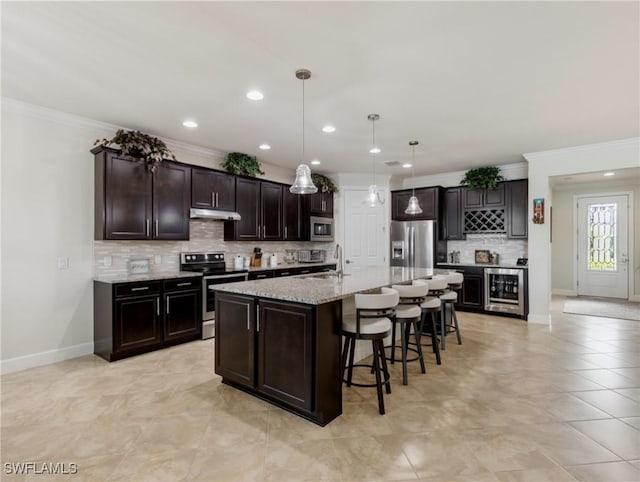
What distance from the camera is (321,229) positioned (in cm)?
674

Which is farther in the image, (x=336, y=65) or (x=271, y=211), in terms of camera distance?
(x=271, y=211)

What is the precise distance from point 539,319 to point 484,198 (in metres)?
2.28

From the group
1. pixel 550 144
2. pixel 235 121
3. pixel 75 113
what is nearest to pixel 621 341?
pixel 550 144

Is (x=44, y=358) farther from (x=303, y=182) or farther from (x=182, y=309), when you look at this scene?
(x=303, y=182)

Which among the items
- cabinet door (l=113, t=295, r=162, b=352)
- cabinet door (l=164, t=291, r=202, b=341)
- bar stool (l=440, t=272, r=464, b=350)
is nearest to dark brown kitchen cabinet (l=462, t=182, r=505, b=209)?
bar stool (l=440, t=272, r=464, b=350)

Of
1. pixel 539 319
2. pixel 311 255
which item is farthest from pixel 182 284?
pixel 539 319

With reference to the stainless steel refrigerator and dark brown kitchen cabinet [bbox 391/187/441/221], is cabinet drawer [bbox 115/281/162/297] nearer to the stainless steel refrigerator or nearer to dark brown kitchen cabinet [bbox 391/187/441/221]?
the stainless steel refrigerator

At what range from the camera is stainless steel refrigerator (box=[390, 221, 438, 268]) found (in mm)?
6676

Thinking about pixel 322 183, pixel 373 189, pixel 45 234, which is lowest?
Answer: pixel 45 234

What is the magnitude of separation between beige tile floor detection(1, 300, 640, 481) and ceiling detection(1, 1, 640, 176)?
8.99 ft

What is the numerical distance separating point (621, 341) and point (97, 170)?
6.89 metres

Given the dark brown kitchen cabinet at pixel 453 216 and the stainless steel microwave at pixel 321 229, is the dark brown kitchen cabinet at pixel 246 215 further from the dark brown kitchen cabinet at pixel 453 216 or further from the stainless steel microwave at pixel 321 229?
the dark brown kitchen cabinet at pixel 453 216

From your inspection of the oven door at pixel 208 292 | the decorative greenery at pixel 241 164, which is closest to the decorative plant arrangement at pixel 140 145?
the decorative greenery at pixel 241 164

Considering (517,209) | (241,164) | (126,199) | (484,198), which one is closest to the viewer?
(126,199)
